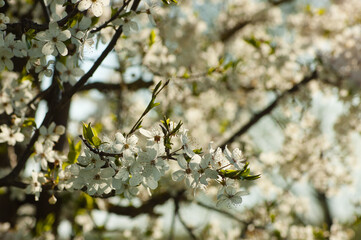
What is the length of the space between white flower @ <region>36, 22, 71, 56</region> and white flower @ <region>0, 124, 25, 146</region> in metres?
0.74

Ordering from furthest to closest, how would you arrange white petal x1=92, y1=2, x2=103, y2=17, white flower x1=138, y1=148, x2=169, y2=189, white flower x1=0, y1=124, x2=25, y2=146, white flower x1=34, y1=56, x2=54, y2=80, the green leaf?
white flower x1=0, y1=124, x2=25, y2=146
white flower x1=34, y1=56, x2=54, y2=80
white petal x1=92, y1=2, x2=103, y2=17
the green leaf
white flower x1=138, y1=148, x2=169, y2=189

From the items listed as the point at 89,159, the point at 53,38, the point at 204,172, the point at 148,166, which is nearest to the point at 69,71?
the point at 53,38

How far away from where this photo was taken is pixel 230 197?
1.47 m

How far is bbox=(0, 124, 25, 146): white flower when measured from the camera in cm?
210

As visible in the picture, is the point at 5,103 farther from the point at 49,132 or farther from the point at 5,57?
the point at 5,57

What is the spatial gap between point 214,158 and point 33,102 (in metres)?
1.44

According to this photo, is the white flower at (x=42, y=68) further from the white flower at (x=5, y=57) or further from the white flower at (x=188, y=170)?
the white flower at (x=188, y=170)

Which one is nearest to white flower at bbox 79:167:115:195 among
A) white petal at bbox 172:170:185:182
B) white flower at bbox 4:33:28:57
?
white petal at bbox 172:170:185:182

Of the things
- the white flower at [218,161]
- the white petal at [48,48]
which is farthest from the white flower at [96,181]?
the white petal at [48,48]

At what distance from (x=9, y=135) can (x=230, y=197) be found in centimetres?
135

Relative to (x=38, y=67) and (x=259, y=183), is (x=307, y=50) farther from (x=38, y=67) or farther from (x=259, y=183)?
(x=38, y=67)

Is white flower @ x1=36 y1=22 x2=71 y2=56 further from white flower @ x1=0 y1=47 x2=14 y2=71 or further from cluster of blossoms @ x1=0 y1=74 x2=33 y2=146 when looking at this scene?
cluster of blossoms @ x1=0 y1=74 x2=33 y2=146

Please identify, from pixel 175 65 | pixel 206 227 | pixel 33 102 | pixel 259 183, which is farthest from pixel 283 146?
pixel 33 102

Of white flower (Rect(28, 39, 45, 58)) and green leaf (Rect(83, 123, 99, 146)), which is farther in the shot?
white flower (Rect(28, 39, 45, 58))
